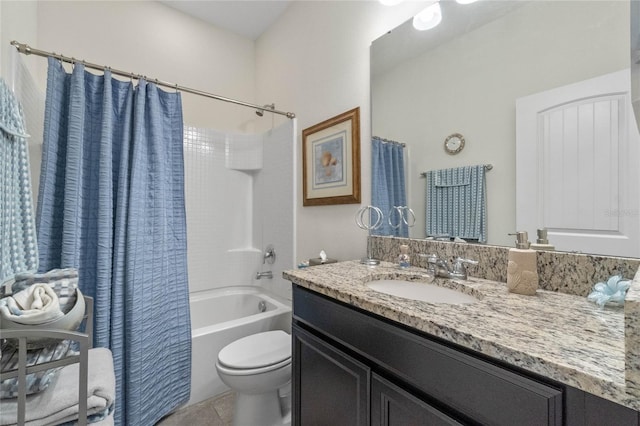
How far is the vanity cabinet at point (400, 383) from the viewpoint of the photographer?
49 cm

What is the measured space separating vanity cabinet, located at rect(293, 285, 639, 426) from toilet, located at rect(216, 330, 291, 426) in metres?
0.26

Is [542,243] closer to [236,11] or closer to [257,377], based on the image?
[257,377]

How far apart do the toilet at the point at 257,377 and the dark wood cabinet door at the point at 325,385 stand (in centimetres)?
26

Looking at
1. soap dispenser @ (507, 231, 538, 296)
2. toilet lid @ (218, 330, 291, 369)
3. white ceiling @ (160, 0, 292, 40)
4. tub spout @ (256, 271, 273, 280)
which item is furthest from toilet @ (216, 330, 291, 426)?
white ceiling @ (160, 0, 292, 40)

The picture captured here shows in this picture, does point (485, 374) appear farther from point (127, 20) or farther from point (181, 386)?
point (127, 20)

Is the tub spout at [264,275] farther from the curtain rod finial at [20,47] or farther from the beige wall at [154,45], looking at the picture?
the curtain rod finial at [20,47]

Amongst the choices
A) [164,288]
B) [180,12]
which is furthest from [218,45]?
[164,288]

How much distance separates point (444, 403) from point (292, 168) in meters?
1.72

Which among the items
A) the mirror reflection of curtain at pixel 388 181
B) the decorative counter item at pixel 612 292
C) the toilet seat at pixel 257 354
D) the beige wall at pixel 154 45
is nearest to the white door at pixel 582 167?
the decorative counter item at pixel 612 292

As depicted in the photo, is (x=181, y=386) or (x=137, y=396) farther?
(x=181, y=386)

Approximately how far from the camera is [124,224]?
150cm

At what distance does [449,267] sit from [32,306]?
145 centimetres

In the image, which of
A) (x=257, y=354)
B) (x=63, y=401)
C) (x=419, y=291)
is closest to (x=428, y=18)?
(x=419, y=291)

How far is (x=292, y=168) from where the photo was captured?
2.07 metres
